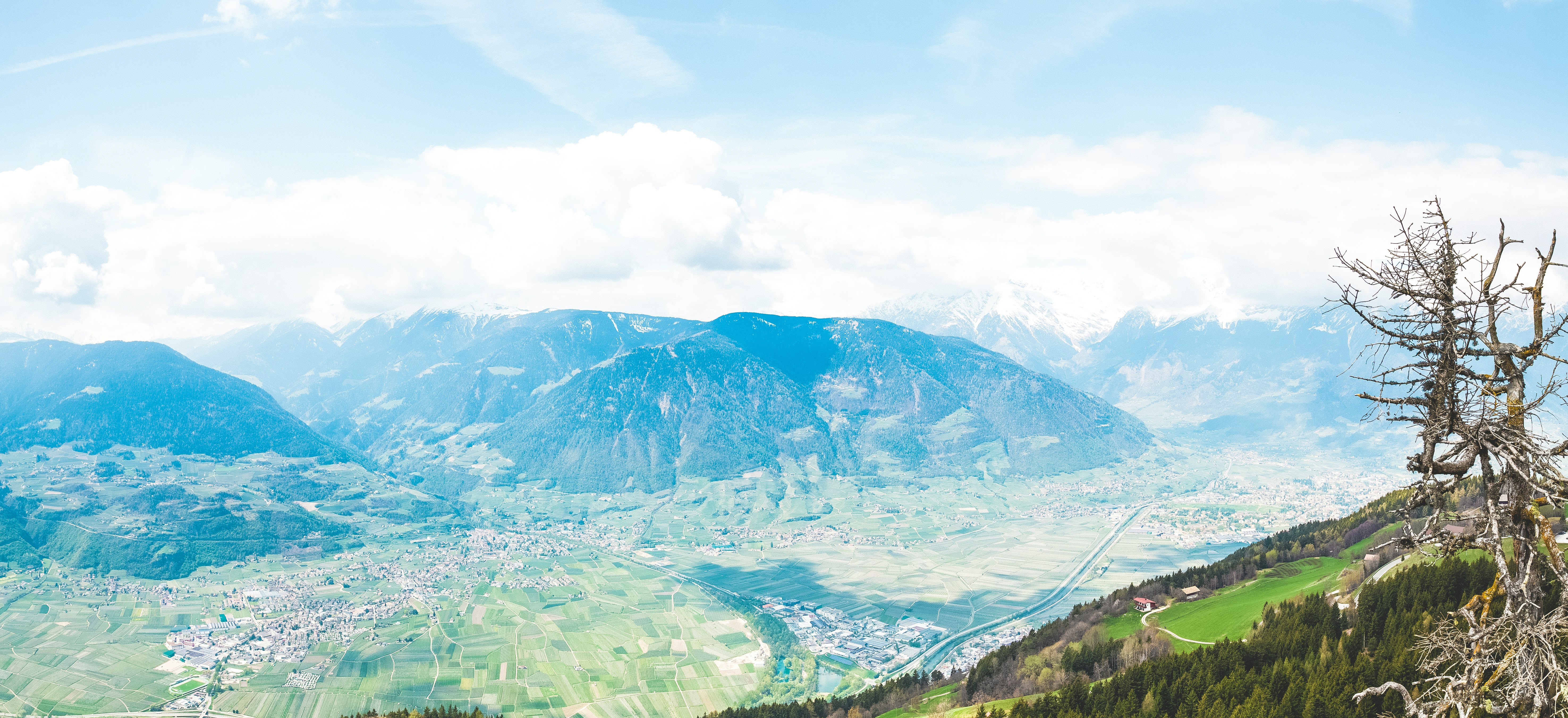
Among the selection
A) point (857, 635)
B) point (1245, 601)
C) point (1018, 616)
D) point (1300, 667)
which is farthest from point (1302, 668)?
point (1018, 616)

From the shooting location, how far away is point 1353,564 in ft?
217

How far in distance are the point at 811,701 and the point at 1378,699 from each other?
172ft

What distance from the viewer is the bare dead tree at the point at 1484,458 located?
24.3 ft

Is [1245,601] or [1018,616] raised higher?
[1245,601]

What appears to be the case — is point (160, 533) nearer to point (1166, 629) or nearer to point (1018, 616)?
point (1018, 616)

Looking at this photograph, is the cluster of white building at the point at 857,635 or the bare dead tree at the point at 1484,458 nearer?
the bare dead tree at the point at 1484,458

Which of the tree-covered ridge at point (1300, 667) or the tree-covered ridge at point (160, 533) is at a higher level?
the tree-covered ridge at point (1300, 667)

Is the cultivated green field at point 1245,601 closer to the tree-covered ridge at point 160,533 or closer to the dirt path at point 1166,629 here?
the dirt path at point 1166,629

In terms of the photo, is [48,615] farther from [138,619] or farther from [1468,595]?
[1468,595]

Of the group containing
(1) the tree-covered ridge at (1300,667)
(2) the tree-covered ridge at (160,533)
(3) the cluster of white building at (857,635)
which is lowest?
(3) the cluster of white building at (857,635)

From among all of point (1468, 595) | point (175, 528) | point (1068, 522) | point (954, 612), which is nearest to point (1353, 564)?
point (1468, 595)

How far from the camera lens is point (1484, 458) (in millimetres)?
7574

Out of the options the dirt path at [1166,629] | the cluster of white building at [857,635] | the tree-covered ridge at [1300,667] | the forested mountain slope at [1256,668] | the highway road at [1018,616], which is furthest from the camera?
the cluster of white building at [857,635]

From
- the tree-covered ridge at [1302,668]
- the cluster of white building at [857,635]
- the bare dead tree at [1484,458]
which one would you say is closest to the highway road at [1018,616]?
the cluster of white building at [857,635]
